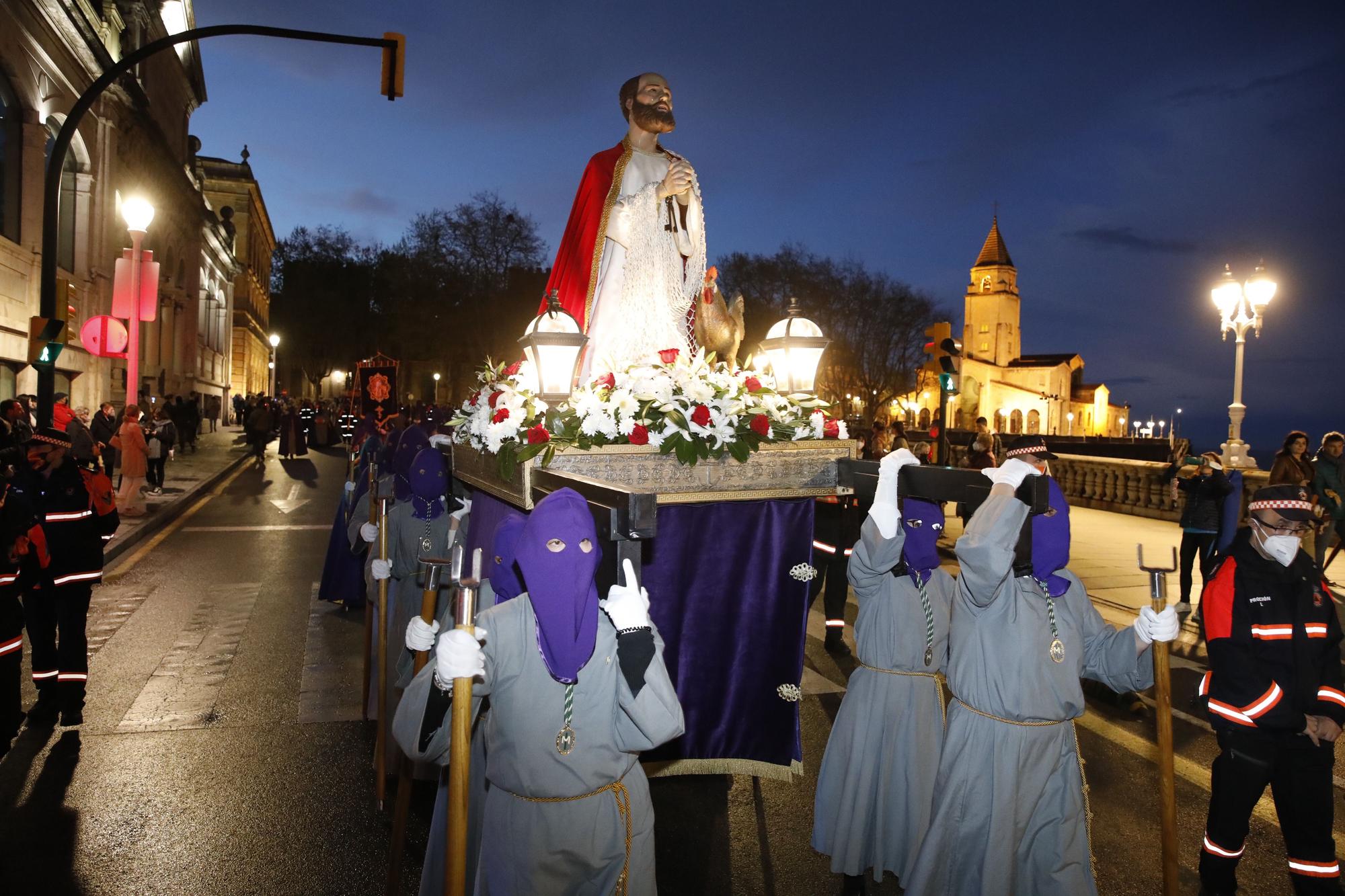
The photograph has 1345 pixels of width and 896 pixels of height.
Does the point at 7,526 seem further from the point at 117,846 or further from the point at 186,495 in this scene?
the point at 186,495

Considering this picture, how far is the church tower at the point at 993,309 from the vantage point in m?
102

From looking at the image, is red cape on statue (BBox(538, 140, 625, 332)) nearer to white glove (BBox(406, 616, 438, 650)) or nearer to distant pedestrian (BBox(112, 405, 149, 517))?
white glove (BBox(406, 616, 438, 650))

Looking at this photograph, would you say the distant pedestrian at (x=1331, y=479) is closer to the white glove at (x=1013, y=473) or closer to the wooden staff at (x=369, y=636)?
the white glove at (x=1013, y=473)

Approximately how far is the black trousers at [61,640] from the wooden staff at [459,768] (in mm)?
4702

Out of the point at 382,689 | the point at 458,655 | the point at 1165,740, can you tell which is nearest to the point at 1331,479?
the point at 1165,740

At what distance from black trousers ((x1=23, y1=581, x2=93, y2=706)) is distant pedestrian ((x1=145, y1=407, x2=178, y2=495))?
41.6 ft

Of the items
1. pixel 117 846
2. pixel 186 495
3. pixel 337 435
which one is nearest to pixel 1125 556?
pixel 117 846

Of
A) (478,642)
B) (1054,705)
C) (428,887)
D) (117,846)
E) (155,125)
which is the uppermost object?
(155,125)

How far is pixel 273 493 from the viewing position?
20516 mm

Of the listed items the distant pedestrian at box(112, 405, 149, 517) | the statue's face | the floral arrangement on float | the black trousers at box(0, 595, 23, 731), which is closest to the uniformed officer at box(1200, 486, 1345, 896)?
the floral arrangement on float

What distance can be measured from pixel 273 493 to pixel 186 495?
2438 millimetres

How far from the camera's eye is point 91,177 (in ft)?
77.1

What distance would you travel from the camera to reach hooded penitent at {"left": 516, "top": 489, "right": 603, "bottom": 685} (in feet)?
8.62

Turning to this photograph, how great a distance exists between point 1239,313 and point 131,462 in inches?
815
